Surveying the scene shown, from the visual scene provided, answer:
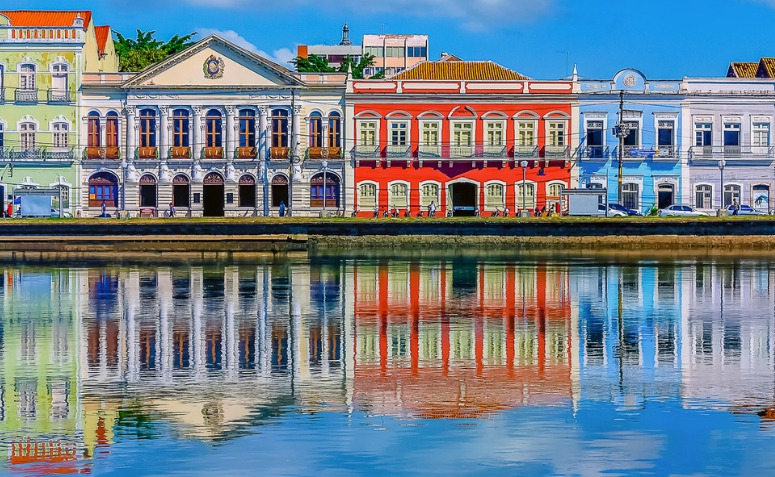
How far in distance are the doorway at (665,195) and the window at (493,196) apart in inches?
345

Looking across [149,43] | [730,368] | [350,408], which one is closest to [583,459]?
[350,408]

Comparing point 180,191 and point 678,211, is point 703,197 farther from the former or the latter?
point 180,191

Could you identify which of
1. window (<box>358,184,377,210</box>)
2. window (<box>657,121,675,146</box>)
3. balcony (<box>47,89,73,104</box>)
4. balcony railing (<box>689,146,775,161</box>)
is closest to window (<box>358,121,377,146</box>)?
window (<box>358,184,377,210</box>)

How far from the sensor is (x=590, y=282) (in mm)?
37000

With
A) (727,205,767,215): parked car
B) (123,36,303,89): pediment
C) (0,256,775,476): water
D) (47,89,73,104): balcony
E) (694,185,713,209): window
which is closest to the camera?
(0,256,775,476): water

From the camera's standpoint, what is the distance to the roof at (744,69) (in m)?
83.7

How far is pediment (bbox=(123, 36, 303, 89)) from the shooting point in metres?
69.9

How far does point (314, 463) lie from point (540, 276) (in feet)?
86.5

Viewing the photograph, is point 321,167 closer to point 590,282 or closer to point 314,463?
point 590,282

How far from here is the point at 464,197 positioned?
2842 inches

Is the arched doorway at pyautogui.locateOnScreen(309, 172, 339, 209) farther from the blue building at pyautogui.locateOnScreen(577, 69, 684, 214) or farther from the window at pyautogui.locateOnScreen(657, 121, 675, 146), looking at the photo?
the window at pyautogui.locateOnScreen(657, 121, 675, 146)

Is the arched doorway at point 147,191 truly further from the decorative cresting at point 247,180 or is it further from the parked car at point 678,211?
the parked car at point 678,211

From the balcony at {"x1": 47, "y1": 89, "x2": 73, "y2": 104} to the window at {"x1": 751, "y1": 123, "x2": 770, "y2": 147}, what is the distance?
3740 centimetres

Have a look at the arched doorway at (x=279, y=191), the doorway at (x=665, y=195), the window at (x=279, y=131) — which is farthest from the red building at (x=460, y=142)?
the doorway at (x=665, y=195)
